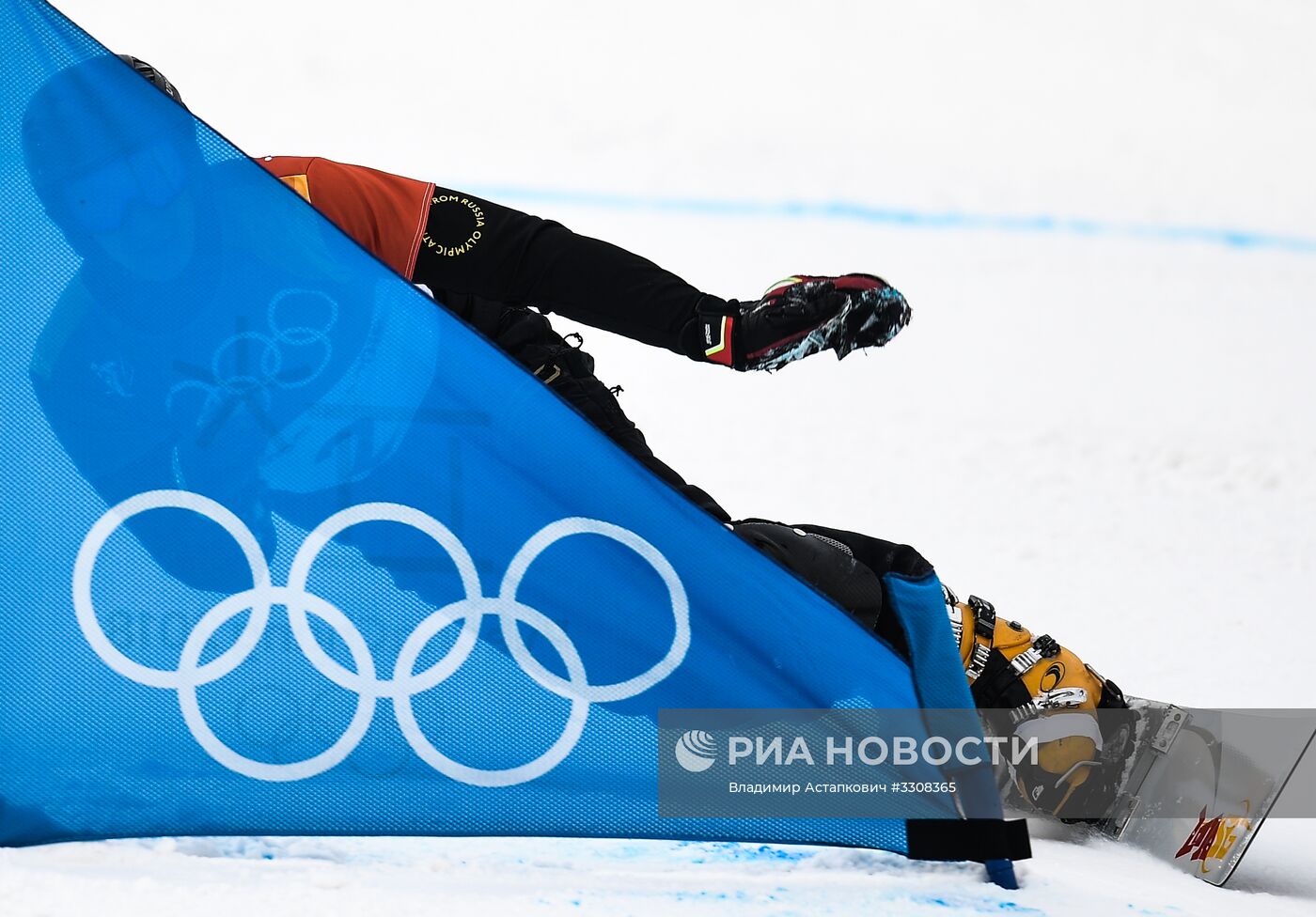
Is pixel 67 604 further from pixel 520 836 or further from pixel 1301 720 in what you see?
pixel 1301 720

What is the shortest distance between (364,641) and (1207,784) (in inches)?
42.4

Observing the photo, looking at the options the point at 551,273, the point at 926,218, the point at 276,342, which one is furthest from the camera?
the point at 926,218

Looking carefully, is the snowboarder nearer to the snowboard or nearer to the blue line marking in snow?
the snowboard

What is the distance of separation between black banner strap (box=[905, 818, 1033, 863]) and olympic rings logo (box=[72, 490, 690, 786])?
0.32 metres

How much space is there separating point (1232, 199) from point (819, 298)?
6.14 metres

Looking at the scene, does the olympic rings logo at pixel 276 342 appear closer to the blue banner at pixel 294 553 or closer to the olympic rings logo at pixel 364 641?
the blue banner at pixel 294 553

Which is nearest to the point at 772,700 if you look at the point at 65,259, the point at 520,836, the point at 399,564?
the point at 520,836

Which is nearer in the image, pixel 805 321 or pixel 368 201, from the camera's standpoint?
pixel 805 321

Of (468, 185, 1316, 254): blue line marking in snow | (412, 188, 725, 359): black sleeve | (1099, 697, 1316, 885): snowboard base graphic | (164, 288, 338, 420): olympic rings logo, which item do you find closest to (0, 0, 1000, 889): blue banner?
(164, 288, 338, 420): olympic rings logo

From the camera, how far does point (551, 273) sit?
57.8 inches

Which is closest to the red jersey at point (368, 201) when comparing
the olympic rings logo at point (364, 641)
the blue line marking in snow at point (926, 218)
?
the olympic rings logo at point (364, 641)

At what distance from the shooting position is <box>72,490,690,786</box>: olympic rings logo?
1.34 meters

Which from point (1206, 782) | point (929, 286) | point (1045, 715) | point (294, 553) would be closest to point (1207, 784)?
point (1206, 782)

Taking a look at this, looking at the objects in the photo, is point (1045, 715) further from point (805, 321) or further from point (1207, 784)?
point (805, 321)
